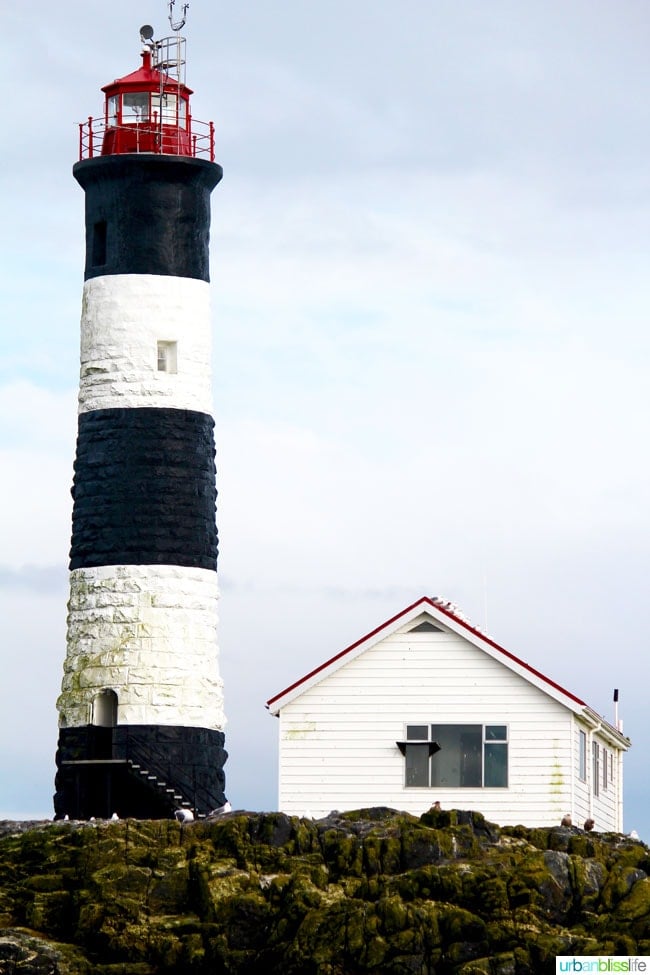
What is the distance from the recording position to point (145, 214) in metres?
53.5

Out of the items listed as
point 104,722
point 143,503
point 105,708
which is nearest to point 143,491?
point 143,503

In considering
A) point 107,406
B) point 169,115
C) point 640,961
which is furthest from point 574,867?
point 169,115

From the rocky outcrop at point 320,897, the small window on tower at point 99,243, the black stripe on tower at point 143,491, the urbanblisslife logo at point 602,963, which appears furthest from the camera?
the small window on tower at point 99,243

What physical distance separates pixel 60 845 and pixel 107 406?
33.2 feet

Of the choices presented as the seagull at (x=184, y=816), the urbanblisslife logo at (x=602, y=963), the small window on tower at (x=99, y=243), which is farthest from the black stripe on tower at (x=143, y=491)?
the urbanblisslife logo at (x=602, y=963)

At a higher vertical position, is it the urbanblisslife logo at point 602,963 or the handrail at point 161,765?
the handrail at point 161,765

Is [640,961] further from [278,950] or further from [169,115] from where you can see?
[169,115]

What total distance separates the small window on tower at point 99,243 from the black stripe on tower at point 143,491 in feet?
10.5

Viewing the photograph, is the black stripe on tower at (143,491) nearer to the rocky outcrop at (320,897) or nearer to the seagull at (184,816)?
the seagull at (184,816)

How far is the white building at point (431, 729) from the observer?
1914 inches

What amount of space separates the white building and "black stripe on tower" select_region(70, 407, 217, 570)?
16.1 ft

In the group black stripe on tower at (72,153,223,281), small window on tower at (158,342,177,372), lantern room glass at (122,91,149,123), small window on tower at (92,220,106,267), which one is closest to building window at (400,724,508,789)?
small window on tower at (158,342,177,372)

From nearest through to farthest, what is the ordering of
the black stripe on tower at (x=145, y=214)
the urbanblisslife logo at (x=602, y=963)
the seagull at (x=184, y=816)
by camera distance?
1. the urbanblisslife logo at (x=602, y=963)
2. the seagull at (x=184, y=816)
3. the black stripe on tower at (x=145, y=214)

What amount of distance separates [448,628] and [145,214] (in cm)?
1081
